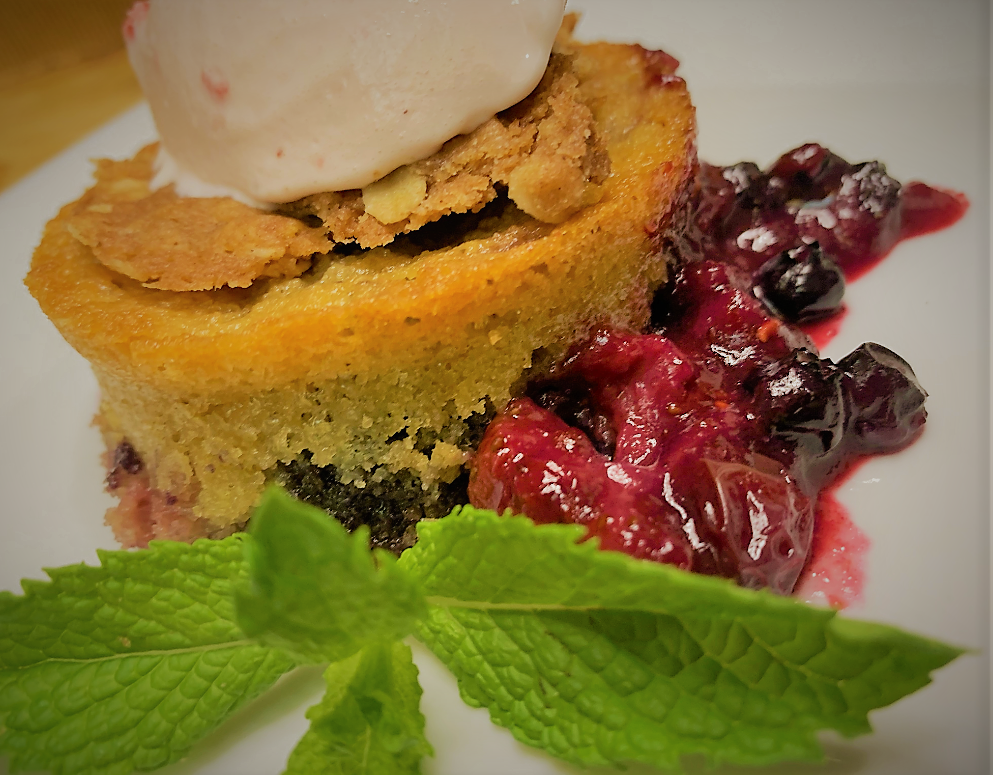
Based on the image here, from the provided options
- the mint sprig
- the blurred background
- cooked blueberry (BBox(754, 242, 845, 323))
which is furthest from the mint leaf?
the blurred background

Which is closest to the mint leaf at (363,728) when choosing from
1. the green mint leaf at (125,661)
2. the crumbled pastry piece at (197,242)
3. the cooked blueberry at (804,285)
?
the green mint leaf at (125,661)

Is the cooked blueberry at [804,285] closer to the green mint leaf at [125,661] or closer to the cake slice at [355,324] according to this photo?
the cake slice at [355,324]

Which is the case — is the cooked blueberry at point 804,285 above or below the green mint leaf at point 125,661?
above

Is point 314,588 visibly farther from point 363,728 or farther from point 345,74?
point 345,74

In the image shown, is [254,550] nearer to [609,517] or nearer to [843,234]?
[609,517]

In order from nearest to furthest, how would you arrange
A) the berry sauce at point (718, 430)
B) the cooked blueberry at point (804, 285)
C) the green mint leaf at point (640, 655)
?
the green mint leaf at point (640, 655)
the berry sauce at point (718, 430)
the cooked blueberry at point (804, 285)

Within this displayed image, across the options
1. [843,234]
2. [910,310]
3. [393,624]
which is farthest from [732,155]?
[393,624]
